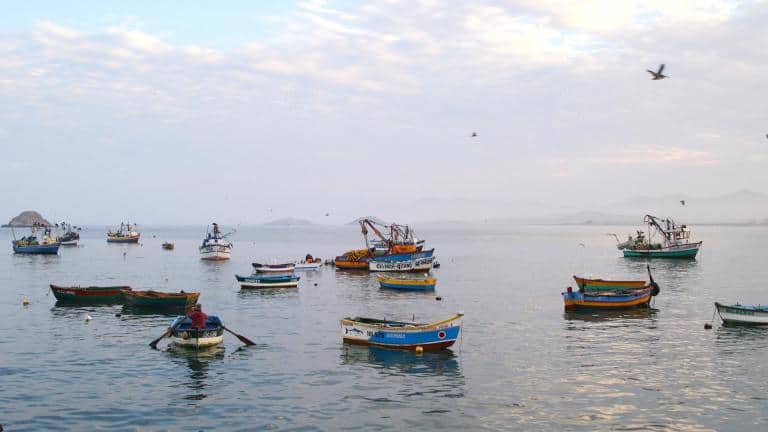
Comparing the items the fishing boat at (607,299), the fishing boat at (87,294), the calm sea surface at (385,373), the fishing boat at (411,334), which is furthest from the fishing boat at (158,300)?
the fishing boat at (607,299)

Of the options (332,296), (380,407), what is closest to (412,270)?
(332,296)

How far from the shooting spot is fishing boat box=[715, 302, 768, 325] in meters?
44.9

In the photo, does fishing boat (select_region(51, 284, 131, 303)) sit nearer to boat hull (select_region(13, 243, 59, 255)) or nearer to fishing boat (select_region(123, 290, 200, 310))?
fishing boat (select_region(123, 290, 200, 310))

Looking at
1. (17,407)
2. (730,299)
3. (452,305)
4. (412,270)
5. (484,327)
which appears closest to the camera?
(17,407)

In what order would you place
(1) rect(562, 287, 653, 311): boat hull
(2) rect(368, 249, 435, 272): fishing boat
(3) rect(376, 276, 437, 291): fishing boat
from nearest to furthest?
(1) rect(562, 287, 653, 311): boat hull → (3) rect(376, 276, 437, 291): fishing boat → (2) rect(368, 249, 435, 272): fishing boat

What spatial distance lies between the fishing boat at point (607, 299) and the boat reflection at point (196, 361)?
3061cm

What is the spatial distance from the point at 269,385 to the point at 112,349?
13.6 meters

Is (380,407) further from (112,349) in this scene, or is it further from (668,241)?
(668,241)

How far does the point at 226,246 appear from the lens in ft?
432

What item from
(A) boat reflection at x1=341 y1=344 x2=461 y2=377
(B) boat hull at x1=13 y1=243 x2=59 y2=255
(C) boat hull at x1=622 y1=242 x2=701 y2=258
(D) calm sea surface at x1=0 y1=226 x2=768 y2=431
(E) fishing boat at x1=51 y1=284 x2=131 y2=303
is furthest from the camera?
(B) boat hull at x1=13 y1=243 x2=59 y2=255

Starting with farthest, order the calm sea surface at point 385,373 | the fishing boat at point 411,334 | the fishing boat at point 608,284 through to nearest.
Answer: the fishing boat at point 608,284 < the fishing boat at point 411,334 < the calm sea surface at point 385,373

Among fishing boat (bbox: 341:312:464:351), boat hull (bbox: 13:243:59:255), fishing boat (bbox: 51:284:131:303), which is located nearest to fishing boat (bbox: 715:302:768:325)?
fishing boat (bbox: 341:312:464:351)

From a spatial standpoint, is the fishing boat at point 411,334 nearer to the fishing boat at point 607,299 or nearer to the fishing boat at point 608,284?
the fishing boat at point 607,299

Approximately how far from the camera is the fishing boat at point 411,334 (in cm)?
3694
